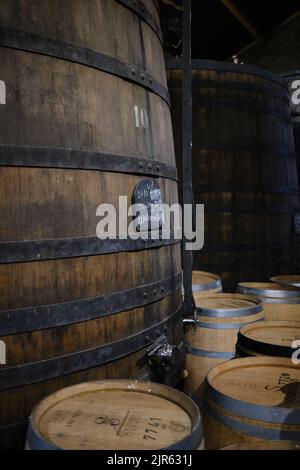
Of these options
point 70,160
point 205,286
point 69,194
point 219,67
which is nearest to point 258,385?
point 69,194

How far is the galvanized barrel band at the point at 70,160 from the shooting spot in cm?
190

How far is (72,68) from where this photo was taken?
2143 mm

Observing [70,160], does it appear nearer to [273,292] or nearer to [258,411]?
[258,411]

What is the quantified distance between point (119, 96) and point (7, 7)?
0.72m

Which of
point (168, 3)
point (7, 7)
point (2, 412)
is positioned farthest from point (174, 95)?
point (2, 412)

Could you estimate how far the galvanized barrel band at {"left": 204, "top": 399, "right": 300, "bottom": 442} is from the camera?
1742 millimetres

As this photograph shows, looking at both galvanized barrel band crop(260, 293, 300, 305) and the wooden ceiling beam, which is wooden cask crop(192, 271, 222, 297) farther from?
the wooden ceiling beam

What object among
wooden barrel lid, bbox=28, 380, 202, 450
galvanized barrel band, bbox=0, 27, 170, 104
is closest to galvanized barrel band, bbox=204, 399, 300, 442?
wooden barrel lid, bbox=28, 380, 202, 450

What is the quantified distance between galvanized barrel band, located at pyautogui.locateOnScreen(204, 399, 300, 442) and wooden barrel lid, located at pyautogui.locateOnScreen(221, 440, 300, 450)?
0.30ft

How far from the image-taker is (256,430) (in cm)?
180

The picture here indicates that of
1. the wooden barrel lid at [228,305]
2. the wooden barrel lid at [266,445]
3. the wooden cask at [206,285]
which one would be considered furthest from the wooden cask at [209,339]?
the wooden barrel lid at [266,445]

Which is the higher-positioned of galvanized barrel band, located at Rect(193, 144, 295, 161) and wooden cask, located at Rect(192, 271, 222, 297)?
galvanized barrel band, located at Rect(193, 144, 295, 161)

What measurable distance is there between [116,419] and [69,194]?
3.56ft
